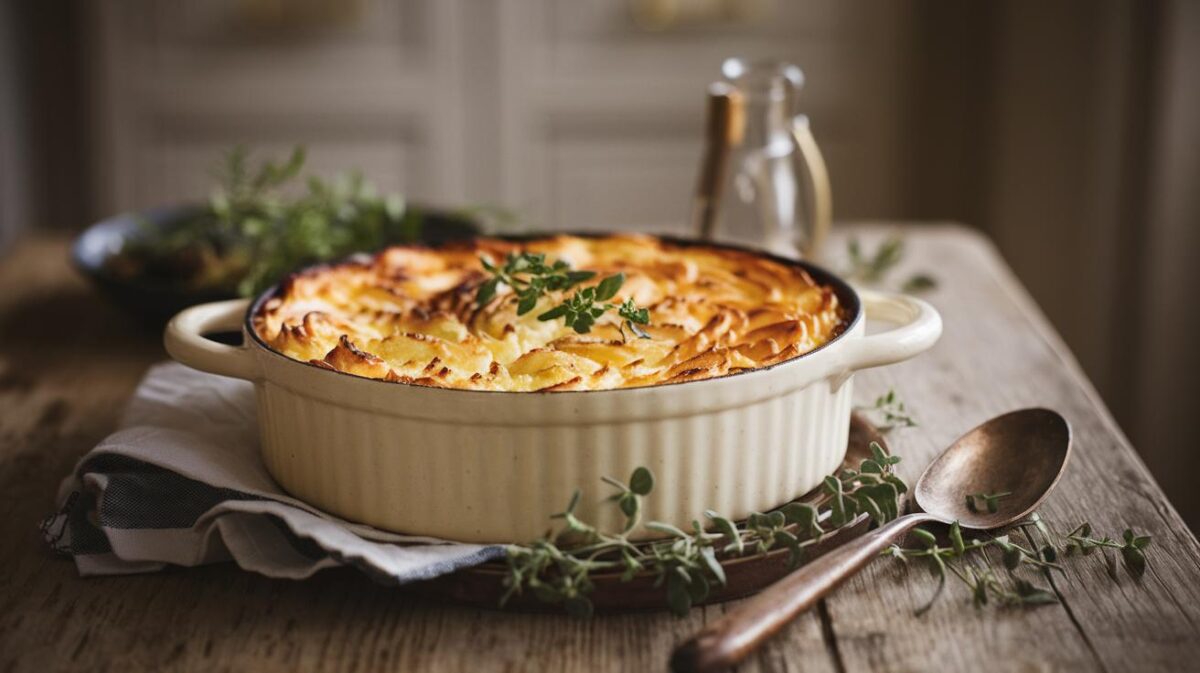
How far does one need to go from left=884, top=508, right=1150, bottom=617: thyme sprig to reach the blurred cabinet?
291cm

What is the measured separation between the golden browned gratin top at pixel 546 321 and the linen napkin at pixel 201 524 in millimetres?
141

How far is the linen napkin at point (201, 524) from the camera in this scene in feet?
3.53

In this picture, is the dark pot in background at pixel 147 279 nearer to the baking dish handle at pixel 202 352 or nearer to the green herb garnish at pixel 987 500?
the baking dish handle at pixel 202 352

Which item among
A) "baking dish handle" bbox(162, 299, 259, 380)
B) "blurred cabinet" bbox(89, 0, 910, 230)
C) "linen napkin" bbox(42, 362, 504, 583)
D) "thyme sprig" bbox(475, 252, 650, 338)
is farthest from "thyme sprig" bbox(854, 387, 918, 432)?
"blurred cabinet" bbox(89, 0, 910, 230)

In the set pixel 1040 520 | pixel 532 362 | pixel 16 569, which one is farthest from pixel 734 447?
pixel 16 569

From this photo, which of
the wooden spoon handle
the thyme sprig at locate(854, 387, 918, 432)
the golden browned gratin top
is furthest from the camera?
the thyme sprig at locate(854, 387, 918, 432)

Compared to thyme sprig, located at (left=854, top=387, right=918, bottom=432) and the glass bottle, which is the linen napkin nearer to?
thyme sprig, located at (left=854, top=387, right=918, bottom=432)

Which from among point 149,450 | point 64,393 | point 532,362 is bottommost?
point 64,393

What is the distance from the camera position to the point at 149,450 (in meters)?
1.24

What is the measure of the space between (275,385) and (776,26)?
318 centimetres

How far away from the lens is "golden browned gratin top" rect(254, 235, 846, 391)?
117cm

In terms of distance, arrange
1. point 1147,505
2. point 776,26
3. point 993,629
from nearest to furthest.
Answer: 1. point 993,629
2. point 1147,505
3. point 776,26

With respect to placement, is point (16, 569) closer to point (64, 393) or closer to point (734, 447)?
point (64, 393)

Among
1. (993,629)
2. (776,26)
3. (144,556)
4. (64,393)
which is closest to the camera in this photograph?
(993,629)
